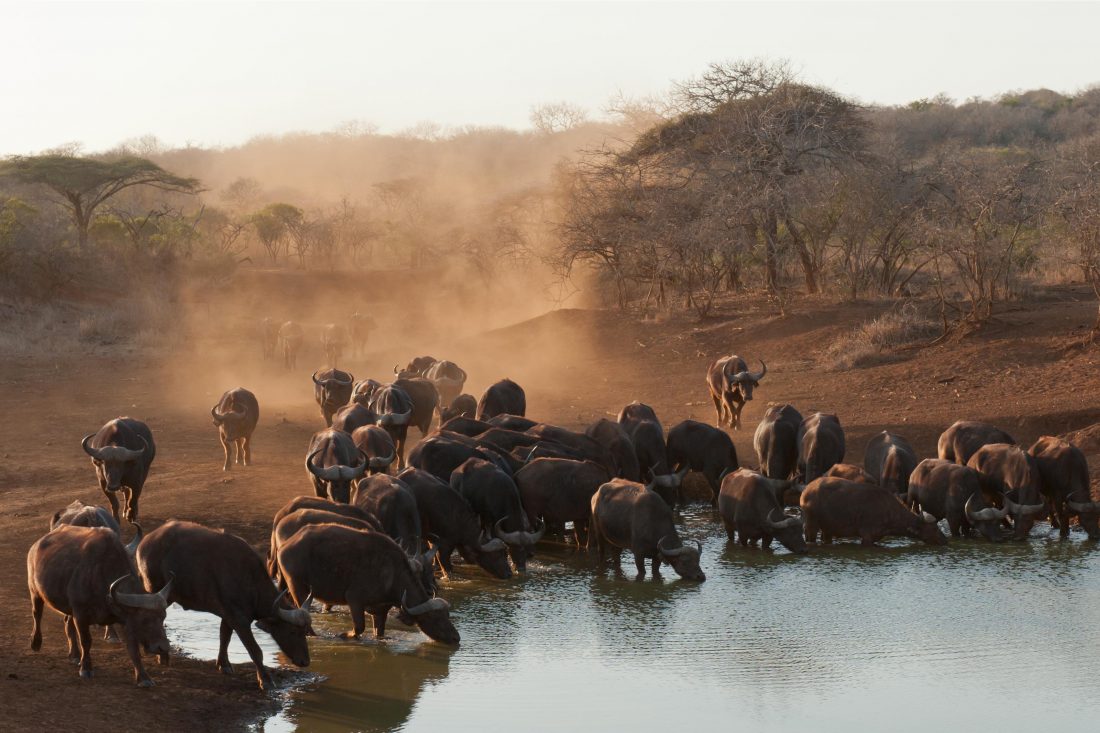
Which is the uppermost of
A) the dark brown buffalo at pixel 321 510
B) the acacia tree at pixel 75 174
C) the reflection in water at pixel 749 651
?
the acacia tree at pixel 75 174

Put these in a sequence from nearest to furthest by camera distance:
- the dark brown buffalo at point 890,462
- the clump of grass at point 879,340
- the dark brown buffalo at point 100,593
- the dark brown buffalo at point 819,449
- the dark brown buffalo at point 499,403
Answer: the dark brown buffalo at point 100,593, the dark brown buffalo at point 890,462, the dark brown buffalo at point 819,449, the dark brown buffalo at point 499,403, the clump of grass at point 879,340

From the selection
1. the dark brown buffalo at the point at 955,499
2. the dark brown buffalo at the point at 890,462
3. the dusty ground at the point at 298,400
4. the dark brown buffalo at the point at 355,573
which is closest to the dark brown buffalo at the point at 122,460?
the dusty ground at the point at 298,400

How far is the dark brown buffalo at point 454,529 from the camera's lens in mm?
13430

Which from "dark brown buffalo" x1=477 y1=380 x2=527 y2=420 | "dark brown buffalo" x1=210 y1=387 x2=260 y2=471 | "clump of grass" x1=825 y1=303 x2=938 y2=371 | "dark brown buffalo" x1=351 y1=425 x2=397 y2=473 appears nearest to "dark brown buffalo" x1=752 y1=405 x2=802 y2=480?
"dark brown buffalo" x1=477 y1=380 x2=527 y2=420

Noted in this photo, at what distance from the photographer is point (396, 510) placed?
12.7m

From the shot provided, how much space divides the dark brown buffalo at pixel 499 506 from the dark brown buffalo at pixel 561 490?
1.39 feet

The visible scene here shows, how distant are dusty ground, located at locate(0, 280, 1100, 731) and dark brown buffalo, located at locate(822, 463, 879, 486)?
3.71 meters

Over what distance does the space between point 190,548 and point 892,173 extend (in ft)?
91.5

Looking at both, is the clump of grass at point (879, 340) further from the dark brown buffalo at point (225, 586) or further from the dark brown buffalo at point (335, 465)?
the dark brown buffalo at point (225, 586)

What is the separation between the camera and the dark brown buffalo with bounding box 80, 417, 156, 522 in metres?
15.0

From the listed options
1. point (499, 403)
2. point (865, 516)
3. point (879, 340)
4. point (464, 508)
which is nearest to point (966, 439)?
point (865, 516)

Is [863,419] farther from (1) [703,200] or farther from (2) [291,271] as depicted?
(2) [291,271]

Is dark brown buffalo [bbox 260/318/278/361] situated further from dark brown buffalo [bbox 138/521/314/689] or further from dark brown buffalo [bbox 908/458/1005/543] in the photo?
dark brown buffalo [bbox 138/521/314/689]

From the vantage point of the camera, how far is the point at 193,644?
1124 centimetres
